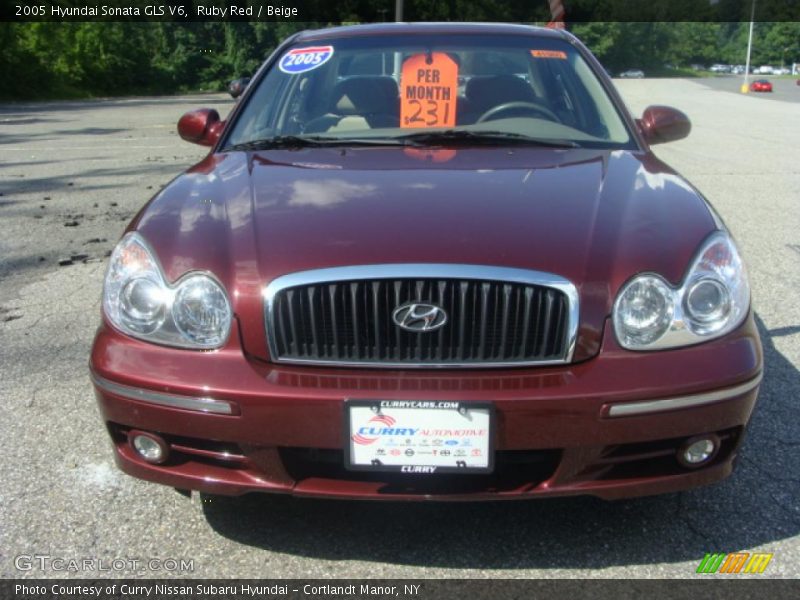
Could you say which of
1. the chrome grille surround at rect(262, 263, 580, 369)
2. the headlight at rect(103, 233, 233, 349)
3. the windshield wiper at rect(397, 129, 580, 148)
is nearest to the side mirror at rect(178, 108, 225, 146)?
the windshield wiper at rect(397, 129, 580, 148)

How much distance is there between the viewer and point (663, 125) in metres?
3.47

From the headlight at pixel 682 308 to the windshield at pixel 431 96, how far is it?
1.04 m

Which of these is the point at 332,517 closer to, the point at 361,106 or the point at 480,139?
the point at 480,139

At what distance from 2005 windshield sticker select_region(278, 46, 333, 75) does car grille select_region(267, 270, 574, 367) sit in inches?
73.3

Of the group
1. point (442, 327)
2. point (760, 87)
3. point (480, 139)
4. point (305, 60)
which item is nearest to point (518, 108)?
point (480, 139)

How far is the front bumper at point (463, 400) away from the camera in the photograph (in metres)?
2.01

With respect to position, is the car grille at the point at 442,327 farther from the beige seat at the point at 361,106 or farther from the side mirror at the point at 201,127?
the side mirror at the point at 201,127

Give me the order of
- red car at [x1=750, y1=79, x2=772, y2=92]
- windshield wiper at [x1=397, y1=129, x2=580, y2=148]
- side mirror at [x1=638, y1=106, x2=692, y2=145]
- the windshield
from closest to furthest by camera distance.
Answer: windshield wiper at [x1=397, y1=129, x2=580, y2=148] → the windshield → side mirror at [x1=638, y1=106, x2=692, y2=145] → red car at [x1=750, y1=79, x2=772, y2=92]

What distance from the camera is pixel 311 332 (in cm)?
209

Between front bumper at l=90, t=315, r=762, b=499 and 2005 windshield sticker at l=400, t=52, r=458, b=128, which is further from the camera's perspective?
2005 windshield sticker at l=400, t=52, r=458, b=128

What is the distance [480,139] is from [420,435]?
149 centimetres

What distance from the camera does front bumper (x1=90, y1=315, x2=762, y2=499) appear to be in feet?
6.59

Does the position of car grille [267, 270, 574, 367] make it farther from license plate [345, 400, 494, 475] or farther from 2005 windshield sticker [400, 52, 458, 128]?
2005 windshield sticker [400, 52, 458, 128]

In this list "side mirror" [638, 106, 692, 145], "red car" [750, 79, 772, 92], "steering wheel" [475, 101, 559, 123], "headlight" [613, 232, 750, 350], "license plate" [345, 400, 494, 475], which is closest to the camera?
"license plate" [345, 400, 494, 475]
